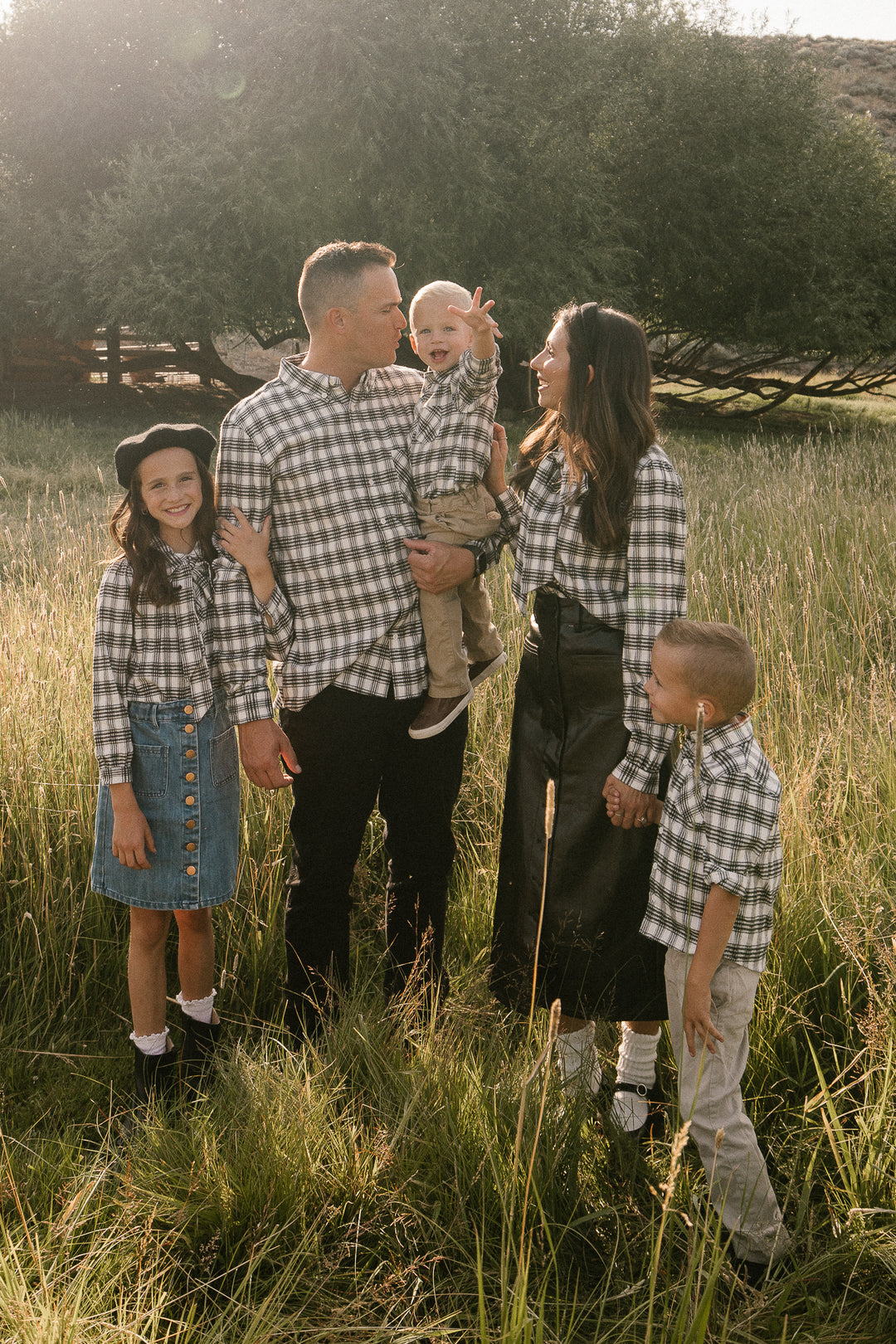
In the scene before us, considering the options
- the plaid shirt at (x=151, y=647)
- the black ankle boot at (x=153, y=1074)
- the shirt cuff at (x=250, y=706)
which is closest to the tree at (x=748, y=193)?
the plaid shirt at (x=151, y=647)

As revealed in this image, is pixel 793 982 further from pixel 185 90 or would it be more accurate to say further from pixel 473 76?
pixel 185 90

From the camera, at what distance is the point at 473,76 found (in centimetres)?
1590

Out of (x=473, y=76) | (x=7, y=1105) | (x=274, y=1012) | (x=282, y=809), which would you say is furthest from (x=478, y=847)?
(x=473, y=76)

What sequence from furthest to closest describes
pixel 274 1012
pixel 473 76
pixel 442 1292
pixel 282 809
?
pixel 473 76 < pixel 282 809 < pixel 274 1012 < pixel 442 1292

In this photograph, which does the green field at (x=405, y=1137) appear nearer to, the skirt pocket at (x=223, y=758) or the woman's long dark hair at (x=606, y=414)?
the skirt pocket at (x=223, y=758)

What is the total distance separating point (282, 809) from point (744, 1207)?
7.29ft

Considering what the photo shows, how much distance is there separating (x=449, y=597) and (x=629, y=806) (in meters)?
0.83

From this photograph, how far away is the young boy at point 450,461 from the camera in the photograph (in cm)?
262

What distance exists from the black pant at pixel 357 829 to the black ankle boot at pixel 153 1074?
349mm

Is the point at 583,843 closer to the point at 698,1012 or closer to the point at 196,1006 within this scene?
the point at 698,1012

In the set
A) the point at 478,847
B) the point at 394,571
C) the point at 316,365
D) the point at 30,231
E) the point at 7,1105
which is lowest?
the point at 7,1105

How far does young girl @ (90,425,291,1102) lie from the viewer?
2.49m

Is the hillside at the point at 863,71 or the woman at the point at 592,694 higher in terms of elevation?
the hillside at the point at 863,71

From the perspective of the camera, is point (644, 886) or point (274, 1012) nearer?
point (644, 886)
